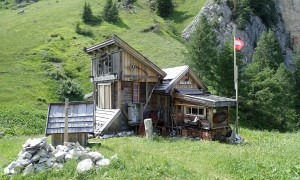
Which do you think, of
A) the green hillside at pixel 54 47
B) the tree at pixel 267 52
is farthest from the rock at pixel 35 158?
the tree at pixel 267 52

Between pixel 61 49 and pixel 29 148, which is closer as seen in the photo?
pixel 29 148

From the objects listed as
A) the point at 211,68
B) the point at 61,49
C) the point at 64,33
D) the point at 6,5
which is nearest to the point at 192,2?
the point at 64,33

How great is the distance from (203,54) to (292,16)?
60421 millimetres

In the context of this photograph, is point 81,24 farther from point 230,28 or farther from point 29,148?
point 29,148

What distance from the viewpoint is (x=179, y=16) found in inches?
3354

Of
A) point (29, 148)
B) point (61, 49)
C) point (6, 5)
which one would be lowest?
point (29, 148)

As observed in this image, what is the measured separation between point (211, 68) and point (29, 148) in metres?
28.6

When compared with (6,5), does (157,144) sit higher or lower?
lower

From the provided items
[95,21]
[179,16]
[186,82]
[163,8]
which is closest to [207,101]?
[186,82]

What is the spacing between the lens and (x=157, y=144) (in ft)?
58.4

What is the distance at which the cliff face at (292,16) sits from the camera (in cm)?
8244

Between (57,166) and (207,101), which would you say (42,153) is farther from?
→ (207,101)

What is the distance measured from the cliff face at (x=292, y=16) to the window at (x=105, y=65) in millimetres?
71809

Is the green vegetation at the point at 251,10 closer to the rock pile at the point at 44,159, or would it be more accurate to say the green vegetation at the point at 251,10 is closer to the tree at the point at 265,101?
the tree at the point at 265,101
